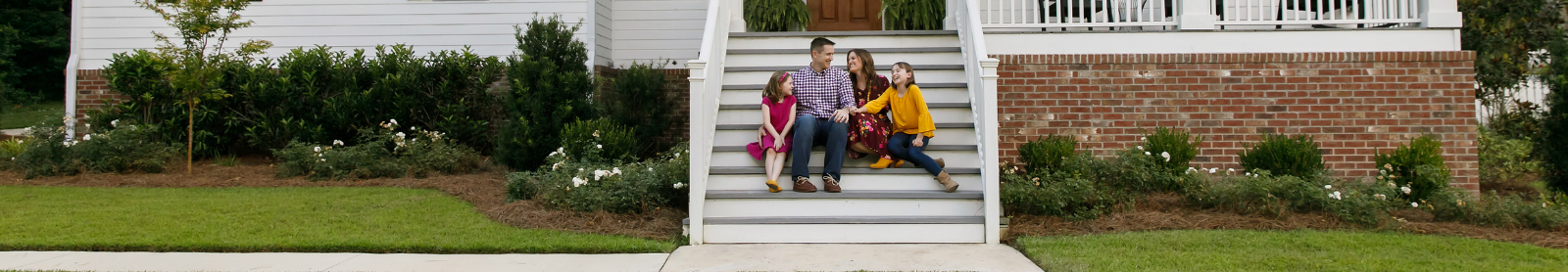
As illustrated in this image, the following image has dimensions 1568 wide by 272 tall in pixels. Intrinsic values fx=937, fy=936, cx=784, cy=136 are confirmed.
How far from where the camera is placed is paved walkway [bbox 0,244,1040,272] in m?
4.38

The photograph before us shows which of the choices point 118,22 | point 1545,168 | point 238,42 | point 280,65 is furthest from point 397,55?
point 1545,168

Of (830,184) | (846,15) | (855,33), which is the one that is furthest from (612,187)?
(846,15)

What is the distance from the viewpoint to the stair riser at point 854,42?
7.55 m

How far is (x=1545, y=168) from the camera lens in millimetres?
6969

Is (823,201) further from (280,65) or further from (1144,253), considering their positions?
(280,65)

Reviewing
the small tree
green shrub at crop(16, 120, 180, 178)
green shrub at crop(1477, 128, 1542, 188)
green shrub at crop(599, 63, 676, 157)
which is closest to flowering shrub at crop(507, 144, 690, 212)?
green shrub at crop(599, 63, 676, 157)

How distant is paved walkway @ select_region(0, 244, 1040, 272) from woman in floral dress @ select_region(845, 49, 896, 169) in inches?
41.4

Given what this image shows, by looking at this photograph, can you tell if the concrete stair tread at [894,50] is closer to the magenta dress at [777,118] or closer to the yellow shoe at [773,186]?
the magenta dress at [777,118]

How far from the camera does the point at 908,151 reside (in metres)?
5.80

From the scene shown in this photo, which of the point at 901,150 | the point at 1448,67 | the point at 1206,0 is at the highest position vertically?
the point at 1206,0

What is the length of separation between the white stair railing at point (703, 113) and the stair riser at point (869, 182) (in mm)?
209

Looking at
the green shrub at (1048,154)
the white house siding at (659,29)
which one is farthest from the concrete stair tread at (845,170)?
the white house siding at (659,29)

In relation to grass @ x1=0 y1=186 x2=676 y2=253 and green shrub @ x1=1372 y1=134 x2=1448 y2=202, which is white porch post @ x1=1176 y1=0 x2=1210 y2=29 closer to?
green shrub @ x1=1372 y1=134 x2=1448 y2=202

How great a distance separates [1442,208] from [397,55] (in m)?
8.82
